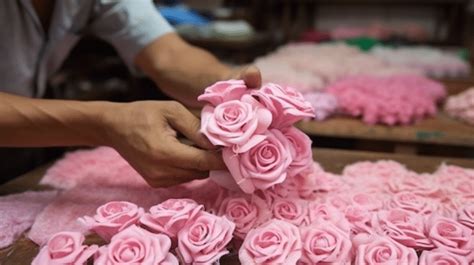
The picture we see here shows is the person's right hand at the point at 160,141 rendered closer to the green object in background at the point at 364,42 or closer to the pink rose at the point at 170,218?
the pink rose at the point at 170,218

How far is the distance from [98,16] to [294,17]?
12.7ft

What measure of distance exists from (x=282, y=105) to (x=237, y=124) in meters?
0.11

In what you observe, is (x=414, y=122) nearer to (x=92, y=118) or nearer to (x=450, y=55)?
(x=92, y=118)

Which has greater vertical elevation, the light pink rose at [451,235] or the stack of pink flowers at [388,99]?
the light pink rose at [451,235]

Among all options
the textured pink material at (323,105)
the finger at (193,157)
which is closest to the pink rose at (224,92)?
the finger at (193,157)

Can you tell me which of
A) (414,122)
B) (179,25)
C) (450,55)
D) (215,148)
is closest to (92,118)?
(215,148)

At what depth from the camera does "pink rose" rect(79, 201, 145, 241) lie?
32.9 inches

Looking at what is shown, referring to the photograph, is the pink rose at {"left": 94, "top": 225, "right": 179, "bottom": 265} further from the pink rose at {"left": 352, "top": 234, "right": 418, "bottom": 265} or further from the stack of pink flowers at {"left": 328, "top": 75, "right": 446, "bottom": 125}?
the stack of pink flowers at {"left": 328, "top": 75, "right": 446, "bottom": 125}

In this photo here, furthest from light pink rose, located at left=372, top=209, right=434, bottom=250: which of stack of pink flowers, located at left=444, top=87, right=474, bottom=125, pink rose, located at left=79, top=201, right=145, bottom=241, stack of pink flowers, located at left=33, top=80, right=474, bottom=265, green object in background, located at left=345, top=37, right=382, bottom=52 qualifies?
green object in background, located at left=345, top=37, right=382, bottom=52

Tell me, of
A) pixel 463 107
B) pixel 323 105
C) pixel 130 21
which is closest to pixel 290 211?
pixel 130 21

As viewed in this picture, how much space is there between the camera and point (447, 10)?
185 inches

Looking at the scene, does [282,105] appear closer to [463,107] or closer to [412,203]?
[412,203]

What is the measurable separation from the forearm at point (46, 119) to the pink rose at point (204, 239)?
33 centimetres

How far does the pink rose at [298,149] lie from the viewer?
937 millimetres
